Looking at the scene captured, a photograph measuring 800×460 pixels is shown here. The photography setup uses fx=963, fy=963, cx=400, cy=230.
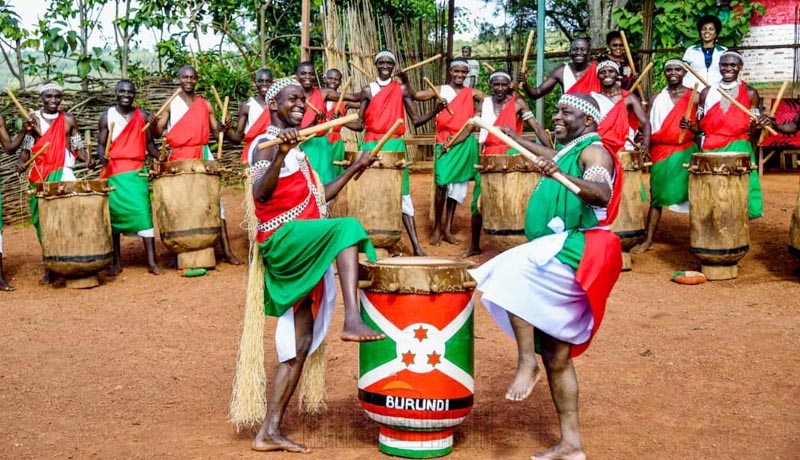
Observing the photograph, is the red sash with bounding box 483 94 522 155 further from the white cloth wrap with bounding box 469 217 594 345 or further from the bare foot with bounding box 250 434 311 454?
the bare foot with bounding box 250 434 311 454

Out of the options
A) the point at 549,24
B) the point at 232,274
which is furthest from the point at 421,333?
the point at 549,24

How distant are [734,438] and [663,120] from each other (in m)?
5.02

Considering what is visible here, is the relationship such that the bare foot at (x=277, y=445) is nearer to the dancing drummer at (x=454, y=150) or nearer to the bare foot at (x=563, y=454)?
the bare foot at (x=563, y=454)

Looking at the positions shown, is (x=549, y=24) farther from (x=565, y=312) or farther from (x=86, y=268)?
(x=565, y=312)

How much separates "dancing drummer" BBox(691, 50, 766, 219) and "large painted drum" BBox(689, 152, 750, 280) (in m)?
0.37

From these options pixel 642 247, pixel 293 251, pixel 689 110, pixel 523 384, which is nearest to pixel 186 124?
pixel 642 247

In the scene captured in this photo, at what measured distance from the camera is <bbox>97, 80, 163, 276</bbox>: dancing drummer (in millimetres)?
9266

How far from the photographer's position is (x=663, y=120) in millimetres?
9227

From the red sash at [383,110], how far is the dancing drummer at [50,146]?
2914 mm

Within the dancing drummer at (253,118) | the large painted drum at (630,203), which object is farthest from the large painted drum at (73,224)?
the large painted drum at (630,203)

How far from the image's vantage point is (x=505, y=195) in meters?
8.90

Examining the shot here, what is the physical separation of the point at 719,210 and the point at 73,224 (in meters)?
5.72

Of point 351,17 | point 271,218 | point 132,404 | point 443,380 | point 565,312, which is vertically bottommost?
point 132,404

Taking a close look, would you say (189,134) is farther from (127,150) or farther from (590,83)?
(590,83)
